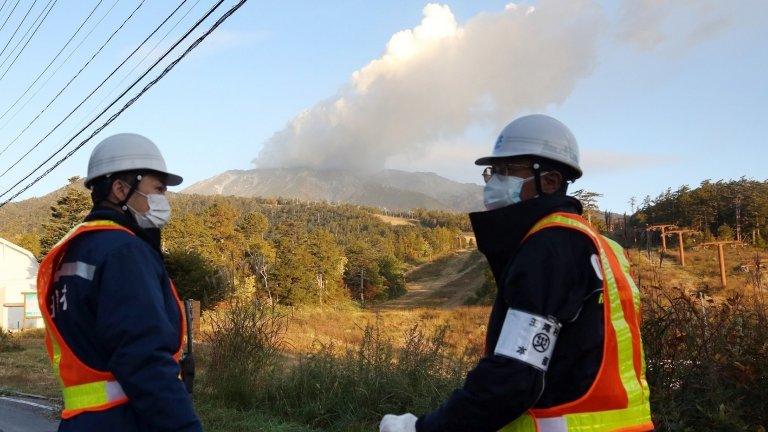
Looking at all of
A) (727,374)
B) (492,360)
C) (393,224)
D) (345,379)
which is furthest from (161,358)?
(393,224)

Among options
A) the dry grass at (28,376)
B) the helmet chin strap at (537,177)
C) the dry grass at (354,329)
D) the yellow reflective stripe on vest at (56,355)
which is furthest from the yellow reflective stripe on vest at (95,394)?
the dry grass at (28,376)

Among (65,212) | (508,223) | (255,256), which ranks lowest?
(508,223)

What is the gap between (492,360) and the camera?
200cm

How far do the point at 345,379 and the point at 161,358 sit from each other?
20.8 feet

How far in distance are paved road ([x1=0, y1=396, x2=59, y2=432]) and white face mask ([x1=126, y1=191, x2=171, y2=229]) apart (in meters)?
6.83

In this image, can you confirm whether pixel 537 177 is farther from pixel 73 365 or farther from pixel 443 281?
pixel 443 281

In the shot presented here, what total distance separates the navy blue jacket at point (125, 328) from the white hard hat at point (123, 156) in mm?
295

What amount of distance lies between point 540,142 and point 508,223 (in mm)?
349

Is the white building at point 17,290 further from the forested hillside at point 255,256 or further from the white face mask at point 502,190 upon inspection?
the white face mask at point 502,190

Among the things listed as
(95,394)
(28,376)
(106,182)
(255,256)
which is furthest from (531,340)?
(255,256)

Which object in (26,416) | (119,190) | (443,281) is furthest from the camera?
(443,281)

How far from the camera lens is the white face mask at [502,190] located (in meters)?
2.45

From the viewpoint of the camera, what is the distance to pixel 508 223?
7.49ft

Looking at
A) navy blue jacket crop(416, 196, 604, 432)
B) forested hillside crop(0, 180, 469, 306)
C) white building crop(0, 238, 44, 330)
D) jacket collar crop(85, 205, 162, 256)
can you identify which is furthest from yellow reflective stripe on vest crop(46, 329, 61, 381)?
white building crop(0, 238, 44, 330)
